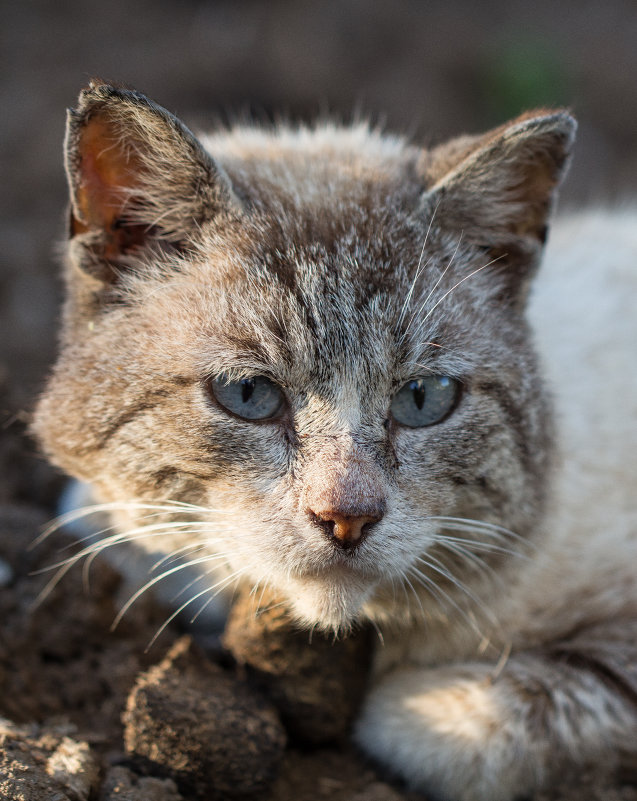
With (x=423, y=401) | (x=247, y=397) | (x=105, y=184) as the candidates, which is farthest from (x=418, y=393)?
(x=105, y=184)

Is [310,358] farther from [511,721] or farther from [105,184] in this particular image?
[511,721]

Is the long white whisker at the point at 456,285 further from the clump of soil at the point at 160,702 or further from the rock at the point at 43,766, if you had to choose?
the rock at the point at 43,766

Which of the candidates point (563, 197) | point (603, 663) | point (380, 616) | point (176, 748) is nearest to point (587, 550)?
point (603, 663)

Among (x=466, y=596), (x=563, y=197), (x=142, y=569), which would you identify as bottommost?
(x=142, y=569)

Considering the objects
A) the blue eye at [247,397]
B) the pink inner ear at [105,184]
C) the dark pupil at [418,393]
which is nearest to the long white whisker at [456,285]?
the dark pupil at [418,393]

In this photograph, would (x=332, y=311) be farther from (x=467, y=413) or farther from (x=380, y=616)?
(x=380, y=616)
